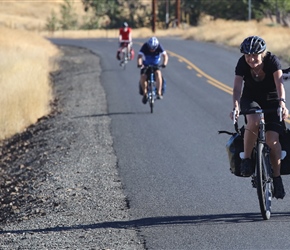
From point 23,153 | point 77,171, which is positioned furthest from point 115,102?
point 77,171

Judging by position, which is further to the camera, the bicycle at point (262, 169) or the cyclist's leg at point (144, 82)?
the cyclist's leg at point (144, 82)

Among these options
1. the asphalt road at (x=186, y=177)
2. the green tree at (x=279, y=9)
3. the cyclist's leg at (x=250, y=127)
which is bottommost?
the green tree at (x=279, y=9)

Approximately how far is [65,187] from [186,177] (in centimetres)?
169

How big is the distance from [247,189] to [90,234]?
9.11 feet

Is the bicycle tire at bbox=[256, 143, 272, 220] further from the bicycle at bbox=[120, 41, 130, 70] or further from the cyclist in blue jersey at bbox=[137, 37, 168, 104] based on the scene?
the bicycle at bbox=[120, 41, 130, 70]

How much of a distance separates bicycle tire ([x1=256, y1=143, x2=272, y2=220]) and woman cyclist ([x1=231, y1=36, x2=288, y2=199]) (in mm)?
127

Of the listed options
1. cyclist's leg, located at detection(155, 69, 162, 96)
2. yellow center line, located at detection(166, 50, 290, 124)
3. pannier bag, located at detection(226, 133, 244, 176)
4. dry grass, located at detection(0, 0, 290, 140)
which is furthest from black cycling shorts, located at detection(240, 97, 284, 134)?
dry grass, located at detection(0, 0, 290, 140)

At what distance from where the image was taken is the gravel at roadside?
8516 millimetres

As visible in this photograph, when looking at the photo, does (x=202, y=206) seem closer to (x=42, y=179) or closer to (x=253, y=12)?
(x=42, y=179)

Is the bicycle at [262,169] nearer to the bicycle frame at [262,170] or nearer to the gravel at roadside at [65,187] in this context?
the bicycle frame at [262,170]

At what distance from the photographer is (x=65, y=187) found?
1155cm

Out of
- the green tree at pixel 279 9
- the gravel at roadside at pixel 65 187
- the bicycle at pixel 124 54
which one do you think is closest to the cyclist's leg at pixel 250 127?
the gravel at roadside at pixel 65 187

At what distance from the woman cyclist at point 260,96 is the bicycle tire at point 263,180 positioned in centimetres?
13

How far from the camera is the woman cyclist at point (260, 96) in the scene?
27.0ft
